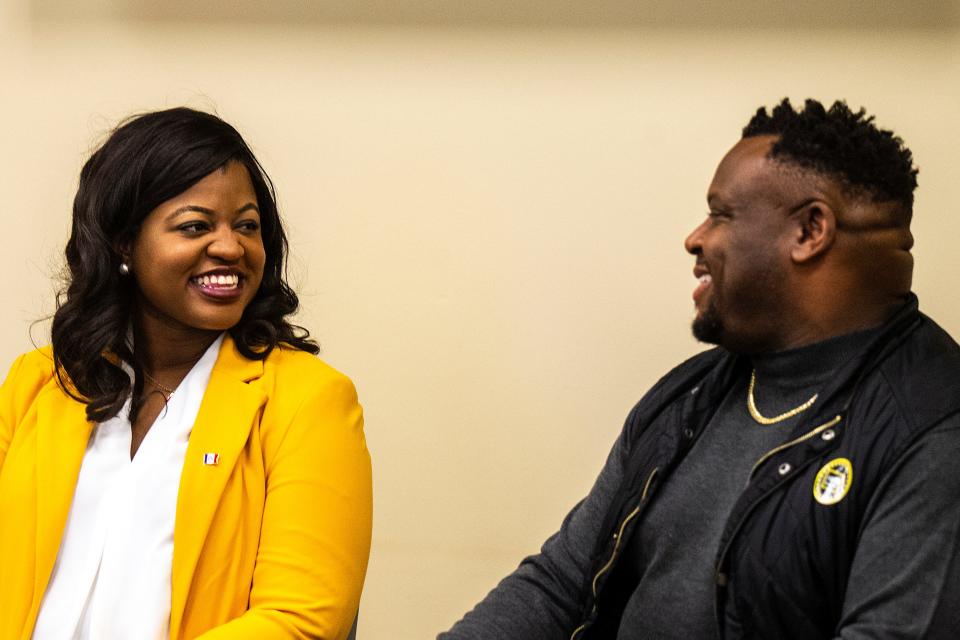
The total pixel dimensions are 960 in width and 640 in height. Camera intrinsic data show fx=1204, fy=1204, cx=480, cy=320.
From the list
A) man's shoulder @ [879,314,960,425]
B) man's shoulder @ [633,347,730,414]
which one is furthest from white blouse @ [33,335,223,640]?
man's shoulder @ [879,314,960,425]

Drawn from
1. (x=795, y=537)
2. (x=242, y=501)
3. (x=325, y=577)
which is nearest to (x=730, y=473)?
(x=795, y=537)

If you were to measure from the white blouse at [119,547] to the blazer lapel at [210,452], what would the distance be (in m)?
0.03

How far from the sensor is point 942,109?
2797mm

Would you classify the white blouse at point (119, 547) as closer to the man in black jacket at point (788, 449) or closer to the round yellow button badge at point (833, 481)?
the man in black jacket at point (788, 449)

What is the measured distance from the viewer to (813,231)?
1878mm

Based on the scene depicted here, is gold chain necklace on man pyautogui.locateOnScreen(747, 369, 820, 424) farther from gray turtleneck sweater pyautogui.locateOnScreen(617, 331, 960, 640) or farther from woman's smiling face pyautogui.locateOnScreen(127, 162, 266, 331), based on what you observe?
woman's smiling face pyautogui.locateOnScreen(127, 162, 266, 331)

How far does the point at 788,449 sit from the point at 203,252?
1079mm

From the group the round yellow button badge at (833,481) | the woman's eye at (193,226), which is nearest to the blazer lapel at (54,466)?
the woman's eye at (193,226)

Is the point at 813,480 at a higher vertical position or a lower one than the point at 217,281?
lower

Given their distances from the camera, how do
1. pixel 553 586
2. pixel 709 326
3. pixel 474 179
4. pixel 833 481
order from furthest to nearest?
pixel 474 179 < pixel 553 586 < pixel 709 326 < pixel 833 481

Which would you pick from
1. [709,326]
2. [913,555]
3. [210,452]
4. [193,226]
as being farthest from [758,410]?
[193,226]

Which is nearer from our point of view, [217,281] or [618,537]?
[618,537]

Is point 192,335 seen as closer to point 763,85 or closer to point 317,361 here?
point 317,361

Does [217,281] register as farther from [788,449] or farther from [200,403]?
[788,449]
